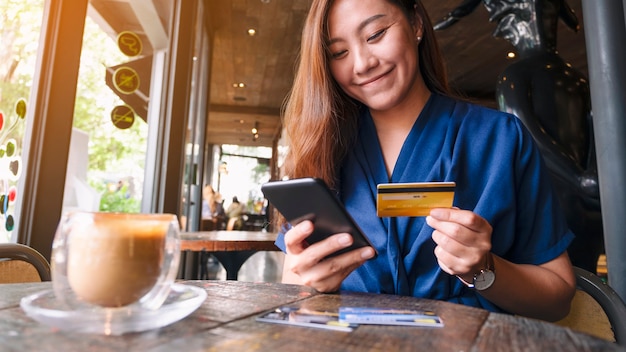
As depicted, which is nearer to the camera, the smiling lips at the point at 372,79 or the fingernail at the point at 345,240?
the fingernail at the point at 345,240

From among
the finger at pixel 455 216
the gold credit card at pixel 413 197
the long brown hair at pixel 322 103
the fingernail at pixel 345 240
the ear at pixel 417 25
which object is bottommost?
the fingernail at pixel 345 240

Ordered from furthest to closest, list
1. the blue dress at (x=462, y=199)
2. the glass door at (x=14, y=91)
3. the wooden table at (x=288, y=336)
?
the glass door at (x=14, y=91), the blue dress at (x=462, y=199), the wooden table at (x=288, y=336)

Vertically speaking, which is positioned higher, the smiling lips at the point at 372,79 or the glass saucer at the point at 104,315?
the smiling lips at the point at 372,79

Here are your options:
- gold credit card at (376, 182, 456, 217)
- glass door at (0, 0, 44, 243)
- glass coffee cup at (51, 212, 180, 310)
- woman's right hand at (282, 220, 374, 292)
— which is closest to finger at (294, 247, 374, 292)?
woman's right hand at (282, 220, 374, 292)

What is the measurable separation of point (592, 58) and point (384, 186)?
125 cm

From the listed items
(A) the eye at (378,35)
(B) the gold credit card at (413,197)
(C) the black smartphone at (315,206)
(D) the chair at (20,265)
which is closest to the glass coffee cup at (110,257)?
(C) the black smartphone at (315,206)

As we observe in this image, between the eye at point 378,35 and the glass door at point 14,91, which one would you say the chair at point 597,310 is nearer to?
the eye at point 378,35

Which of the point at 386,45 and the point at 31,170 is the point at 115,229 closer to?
the point at 386,45

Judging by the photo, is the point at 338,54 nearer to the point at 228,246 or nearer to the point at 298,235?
the point at 298,235

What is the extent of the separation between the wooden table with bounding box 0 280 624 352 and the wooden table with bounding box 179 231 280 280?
3.63ft

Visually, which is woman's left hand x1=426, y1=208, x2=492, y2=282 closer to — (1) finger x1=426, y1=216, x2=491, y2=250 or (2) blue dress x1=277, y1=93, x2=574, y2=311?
(1) finger x1=426, y1=216, x2=491, y2=250

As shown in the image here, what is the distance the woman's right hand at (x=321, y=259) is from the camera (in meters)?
0.82

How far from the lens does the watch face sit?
85 cm

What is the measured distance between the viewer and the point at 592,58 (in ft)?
4.99
